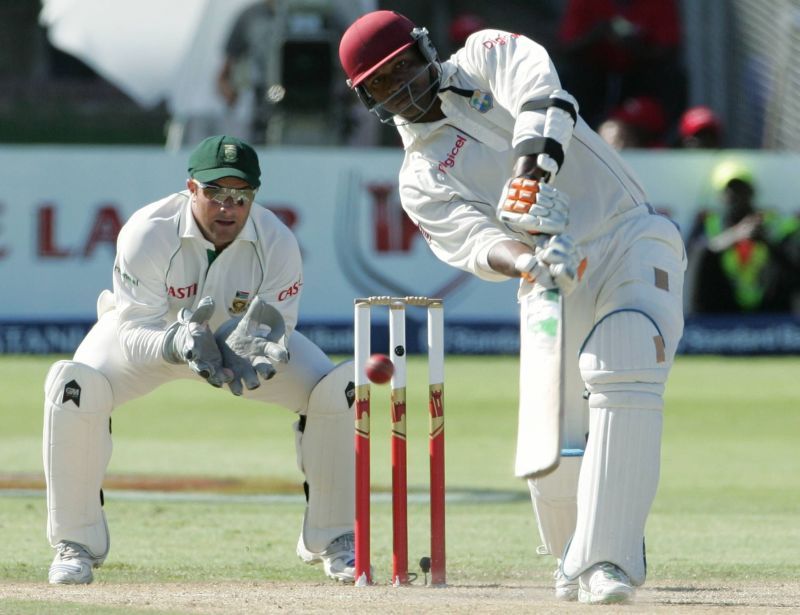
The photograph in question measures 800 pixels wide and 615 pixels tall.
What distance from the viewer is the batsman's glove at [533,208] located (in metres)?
4.38

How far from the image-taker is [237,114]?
552 inches

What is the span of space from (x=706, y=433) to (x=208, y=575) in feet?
15.8

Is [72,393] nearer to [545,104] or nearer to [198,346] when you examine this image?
[198,346]

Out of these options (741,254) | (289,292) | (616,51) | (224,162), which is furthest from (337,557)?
(616,51)

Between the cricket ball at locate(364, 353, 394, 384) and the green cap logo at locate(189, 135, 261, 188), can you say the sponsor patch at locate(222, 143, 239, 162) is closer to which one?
the green cap logo at locate(189, 135, 261, 188)

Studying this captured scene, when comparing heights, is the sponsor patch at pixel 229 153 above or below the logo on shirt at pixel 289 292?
above

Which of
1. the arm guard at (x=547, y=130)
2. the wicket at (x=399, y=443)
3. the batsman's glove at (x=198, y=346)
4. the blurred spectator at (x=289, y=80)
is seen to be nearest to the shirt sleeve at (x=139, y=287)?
the batsman's glove at (x=198, y=346)

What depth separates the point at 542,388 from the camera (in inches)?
175

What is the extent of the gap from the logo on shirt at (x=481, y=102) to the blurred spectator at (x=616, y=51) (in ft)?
31.8

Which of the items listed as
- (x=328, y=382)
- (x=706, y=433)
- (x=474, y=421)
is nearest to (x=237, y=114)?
(x=474, y=421)

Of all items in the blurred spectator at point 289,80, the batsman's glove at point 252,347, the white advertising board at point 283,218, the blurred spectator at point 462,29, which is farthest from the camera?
the blurred spectator at point 462,29

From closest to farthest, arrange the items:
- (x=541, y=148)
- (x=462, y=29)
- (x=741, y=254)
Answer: (x=541, y=148) → (x=741, y=254) → (x=462, y=29)

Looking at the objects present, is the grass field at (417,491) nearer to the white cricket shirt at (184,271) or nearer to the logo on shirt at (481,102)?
the white cricket shirt at (184,271)

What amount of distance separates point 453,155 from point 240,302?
101 centimetres
